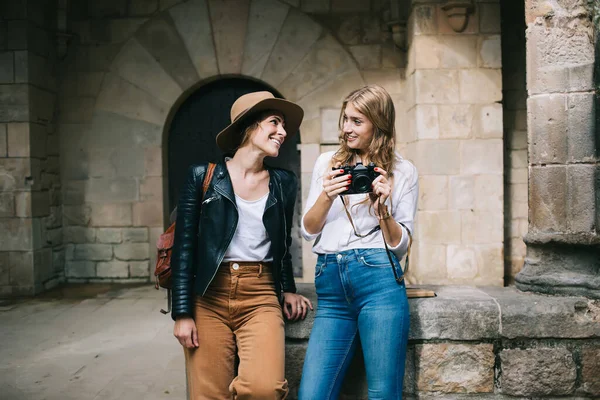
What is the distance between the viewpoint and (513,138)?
6.20 metres

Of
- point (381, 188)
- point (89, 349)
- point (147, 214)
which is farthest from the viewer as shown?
point (147, 214)

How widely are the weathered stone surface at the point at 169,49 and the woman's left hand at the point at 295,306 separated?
4.44m

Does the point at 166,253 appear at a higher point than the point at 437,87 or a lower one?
lower

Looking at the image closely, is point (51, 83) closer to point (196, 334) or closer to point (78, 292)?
point (78, 292)

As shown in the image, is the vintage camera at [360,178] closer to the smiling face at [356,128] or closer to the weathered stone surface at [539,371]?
the smiling face at [356,128]

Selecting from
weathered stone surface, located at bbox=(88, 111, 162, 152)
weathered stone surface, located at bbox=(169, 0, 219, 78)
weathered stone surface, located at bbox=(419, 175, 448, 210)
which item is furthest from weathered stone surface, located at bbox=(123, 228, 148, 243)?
weathered stone surface, located at bbox=(419, 175, 448, 210)

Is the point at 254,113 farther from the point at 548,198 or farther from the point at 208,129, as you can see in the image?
the point at 208,129

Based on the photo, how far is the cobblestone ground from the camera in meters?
3.38

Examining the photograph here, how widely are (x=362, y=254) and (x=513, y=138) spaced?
4519mm

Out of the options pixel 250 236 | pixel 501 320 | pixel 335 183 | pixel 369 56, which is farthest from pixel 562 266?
pixel 369 56

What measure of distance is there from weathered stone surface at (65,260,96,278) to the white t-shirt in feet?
15.5

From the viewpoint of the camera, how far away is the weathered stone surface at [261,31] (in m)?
6.41

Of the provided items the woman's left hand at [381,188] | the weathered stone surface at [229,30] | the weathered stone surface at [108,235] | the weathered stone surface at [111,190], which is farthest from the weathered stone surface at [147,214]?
the woman's left hand at [381,188]

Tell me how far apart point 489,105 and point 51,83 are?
4.62 metres
